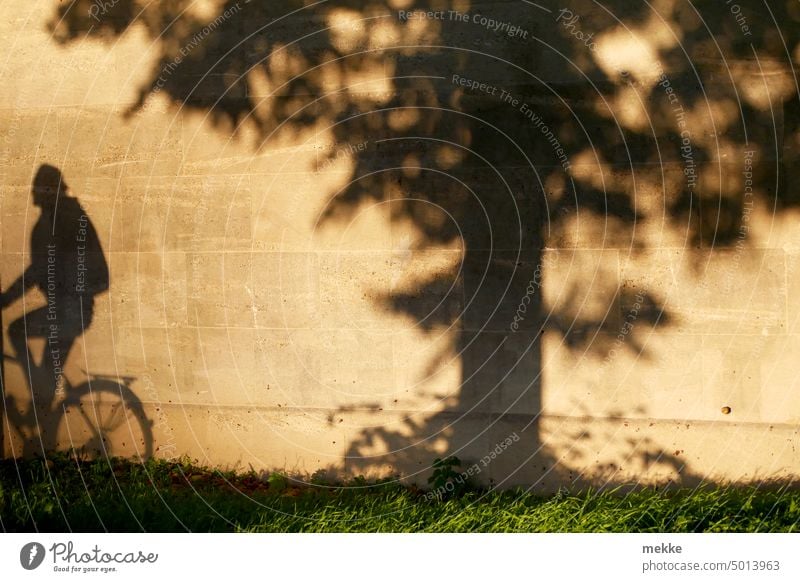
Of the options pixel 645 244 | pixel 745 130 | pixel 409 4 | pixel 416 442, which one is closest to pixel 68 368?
pixel 416 442

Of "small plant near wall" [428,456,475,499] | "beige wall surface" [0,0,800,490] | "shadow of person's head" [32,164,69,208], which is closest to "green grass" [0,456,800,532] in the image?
"small plant near wall" [428,456,475,499]

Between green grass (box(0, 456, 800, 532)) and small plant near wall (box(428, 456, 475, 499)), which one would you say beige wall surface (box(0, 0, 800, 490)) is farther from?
green grass (box(0, 456, 800, 532))

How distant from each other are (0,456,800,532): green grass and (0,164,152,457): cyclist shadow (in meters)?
0.34

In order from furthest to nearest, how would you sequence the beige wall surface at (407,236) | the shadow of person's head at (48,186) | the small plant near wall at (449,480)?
the shadow of person's head at (48,186)
the small plant near wall at (449,480)
the beige wall surface at (407,236)

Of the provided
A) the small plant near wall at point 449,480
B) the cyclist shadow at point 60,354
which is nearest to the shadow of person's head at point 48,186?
the cyclist shadow at point 60,354

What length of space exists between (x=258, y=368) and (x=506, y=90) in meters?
4.82

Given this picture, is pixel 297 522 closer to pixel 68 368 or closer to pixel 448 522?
pixel 448 522

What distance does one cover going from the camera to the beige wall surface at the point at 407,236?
29.0 feet

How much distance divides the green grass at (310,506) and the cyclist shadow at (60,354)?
13.3 inches

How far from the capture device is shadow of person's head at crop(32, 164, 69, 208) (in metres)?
9.70

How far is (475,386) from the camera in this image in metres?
9.27

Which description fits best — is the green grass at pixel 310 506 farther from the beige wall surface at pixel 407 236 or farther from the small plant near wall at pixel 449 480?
the beige wall surface at pixel 407 236

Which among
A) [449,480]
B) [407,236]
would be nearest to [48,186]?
[407,236]
